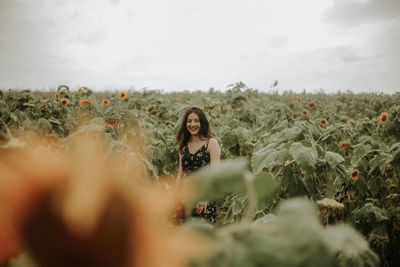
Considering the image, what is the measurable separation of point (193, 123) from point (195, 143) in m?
0.25

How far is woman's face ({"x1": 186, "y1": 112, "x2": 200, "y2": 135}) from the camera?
10.4 ft

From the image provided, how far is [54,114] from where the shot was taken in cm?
379

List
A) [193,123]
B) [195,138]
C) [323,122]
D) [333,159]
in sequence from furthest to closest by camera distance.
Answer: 1. [323,122]
2. [195,138]
3. [193,123]
4. [333,159]

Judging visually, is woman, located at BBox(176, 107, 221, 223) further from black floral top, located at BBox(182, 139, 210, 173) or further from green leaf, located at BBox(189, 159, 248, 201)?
green leaf, located at BBox(189, 159, 248, 201)

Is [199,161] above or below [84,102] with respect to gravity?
below

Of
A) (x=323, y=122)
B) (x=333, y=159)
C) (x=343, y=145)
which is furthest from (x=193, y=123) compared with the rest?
(x=323, y=122)

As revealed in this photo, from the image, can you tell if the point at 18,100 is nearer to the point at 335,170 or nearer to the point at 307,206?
the point at 335,170

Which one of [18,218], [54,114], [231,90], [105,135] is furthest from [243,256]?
[231,90]

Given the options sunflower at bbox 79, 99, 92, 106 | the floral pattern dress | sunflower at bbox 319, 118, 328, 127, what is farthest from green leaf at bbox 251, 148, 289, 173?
sunflower at bbox 319, 118, 328, 127

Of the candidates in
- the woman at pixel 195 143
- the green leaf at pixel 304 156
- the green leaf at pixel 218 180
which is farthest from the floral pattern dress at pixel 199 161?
the green leaf at pixel 218 180

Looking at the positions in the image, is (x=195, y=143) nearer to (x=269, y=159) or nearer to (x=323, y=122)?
(x=269, y=159)

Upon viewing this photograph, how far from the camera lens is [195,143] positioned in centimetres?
325

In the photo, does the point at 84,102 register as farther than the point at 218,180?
Yes

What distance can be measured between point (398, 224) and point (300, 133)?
48.3 inches
